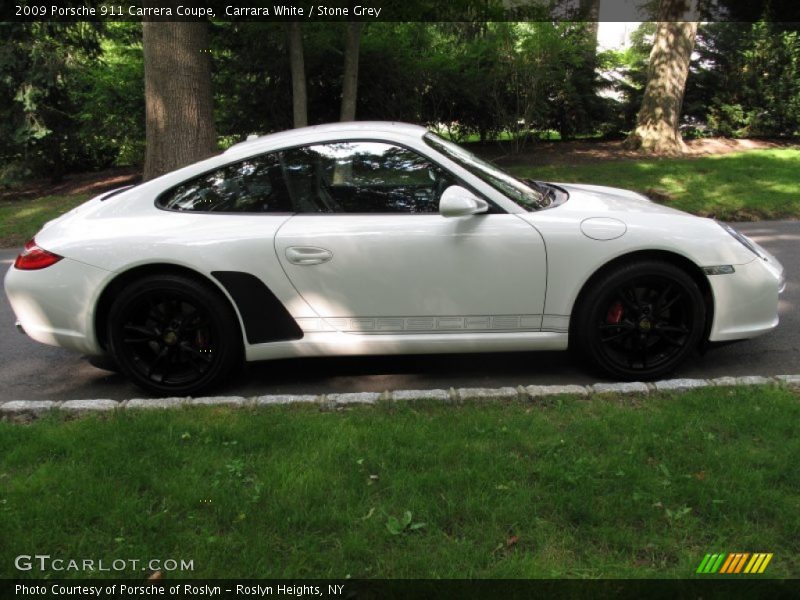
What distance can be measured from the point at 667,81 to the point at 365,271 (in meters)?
13.3

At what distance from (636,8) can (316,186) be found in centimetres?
2181

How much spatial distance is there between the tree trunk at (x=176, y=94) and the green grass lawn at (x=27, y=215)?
2268 millimetres

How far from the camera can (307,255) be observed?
364cm

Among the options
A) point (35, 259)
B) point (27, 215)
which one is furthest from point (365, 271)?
point (27, 215)

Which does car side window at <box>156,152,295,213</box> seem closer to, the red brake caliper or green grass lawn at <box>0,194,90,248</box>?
the red brake caliper

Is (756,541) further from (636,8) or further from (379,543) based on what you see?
(636,8)

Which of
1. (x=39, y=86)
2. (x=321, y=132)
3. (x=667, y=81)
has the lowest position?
(x=321, y=132)

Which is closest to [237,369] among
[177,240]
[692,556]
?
[177,240]

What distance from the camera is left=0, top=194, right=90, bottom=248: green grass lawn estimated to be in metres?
9.65

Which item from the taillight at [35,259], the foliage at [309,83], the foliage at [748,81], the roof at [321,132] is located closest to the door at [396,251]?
the roof at [321,132]

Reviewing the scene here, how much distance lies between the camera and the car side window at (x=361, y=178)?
12.4 feet

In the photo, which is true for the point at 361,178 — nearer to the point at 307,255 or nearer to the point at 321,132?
the point at 321,132

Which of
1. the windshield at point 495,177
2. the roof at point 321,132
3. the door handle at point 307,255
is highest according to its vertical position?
the roof at point 321,132
